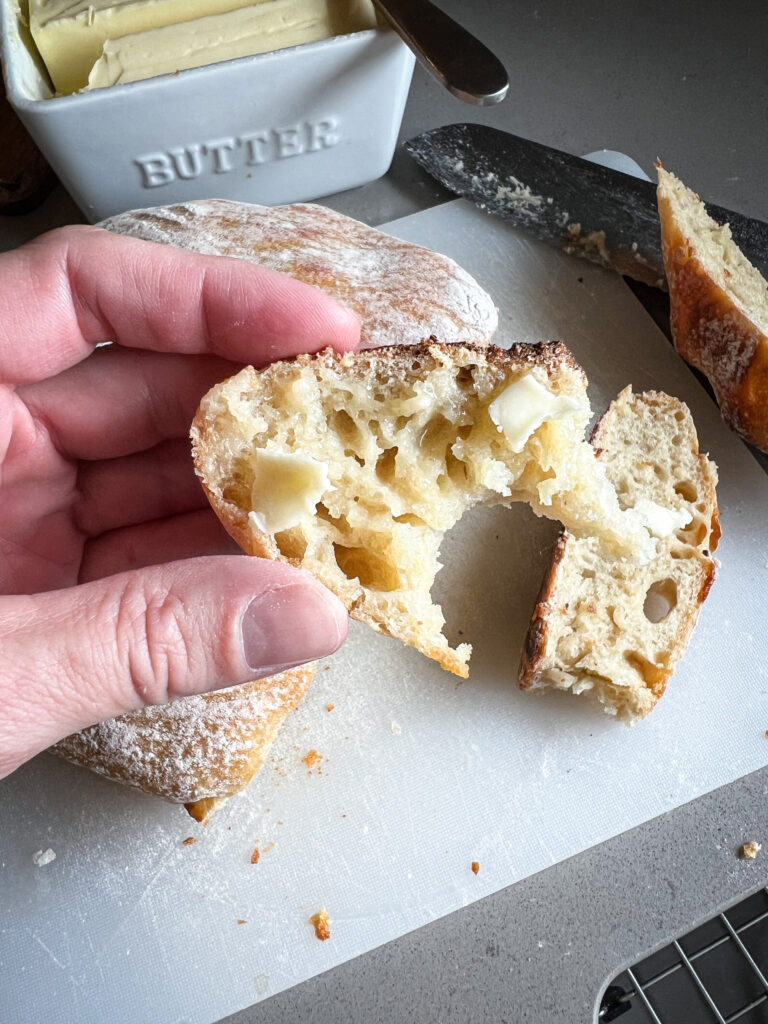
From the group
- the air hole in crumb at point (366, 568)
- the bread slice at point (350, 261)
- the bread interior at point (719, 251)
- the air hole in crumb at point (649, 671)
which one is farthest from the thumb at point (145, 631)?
the bread interior at point (719, 251)

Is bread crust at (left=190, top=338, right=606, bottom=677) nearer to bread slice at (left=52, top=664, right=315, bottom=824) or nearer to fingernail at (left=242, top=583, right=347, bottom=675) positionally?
fingernail at (left=242, top=583, right=347, bottom=675)

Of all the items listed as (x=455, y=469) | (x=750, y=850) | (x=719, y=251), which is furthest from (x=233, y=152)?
(x=750, y=850)

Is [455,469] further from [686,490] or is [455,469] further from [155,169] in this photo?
[155,169]

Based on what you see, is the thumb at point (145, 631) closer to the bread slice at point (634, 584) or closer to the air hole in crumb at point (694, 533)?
the bread slice at point (634, 584)

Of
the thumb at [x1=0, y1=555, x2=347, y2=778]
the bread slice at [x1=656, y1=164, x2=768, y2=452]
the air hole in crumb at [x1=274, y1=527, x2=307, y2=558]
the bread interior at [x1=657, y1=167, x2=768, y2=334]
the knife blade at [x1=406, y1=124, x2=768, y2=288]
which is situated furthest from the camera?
the knife blade at [x1=406, y1=124, x2=768, y2=288]

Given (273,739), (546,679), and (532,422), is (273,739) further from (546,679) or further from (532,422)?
(532,422)

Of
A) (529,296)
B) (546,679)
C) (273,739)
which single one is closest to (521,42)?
(529,296)

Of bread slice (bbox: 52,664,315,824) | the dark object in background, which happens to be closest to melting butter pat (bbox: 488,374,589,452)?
bread slice (bbox: 52,664,315,824)

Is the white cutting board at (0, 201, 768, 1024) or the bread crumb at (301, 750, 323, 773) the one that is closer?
the white cutting board at (0, 201, 768, 1024)
